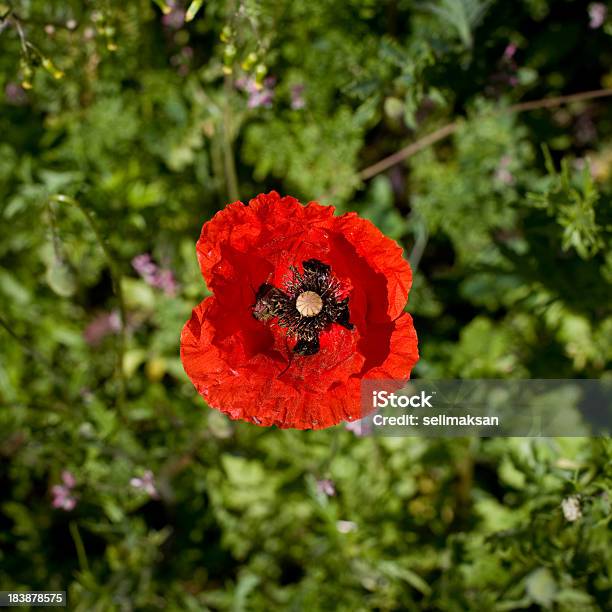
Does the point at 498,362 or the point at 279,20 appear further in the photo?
the point at 498,362

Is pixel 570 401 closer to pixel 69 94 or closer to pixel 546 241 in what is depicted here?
pixel 546 241

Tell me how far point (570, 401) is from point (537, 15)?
255cm

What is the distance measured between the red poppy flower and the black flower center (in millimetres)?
51

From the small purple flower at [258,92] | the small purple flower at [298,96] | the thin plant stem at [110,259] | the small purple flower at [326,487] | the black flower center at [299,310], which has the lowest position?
the small purple flower at [326,487]

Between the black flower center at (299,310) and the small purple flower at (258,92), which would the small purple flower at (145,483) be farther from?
the small purple flower at (258,92)

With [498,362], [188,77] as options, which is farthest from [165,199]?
[498,362]

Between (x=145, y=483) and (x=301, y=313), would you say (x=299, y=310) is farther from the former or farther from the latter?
(x=145, y=483)

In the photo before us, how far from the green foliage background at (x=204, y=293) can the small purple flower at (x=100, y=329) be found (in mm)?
115

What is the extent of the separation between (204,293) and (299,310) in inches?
46.9

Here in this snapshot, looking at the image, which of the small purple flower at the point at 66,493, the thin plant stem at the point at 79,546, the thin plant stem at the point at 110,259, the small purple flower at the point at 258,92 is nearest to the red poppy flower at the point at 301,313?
the thin plant stem at the point at 110,259

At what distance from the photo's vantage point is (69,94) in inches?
154

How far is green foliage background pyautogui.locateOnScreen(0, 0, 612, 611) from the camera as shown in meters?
3.37

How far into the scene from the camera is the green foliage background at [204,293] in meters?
3.37

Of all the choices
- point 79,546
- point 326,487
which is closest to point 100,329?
point 79,546
